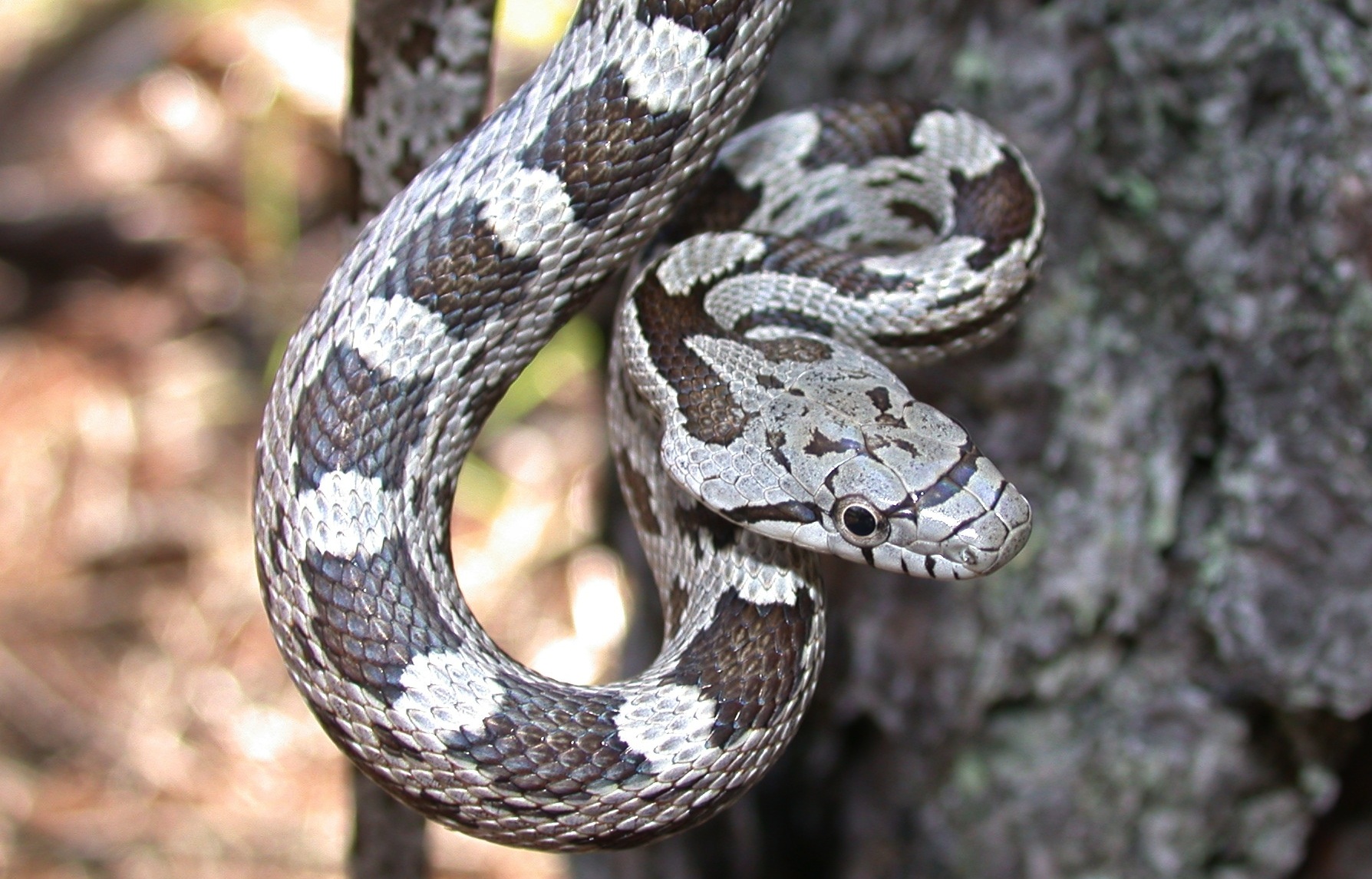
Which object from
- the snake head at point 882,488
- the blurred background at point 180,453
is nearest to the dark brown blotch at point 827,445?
the snake head at point 882,488

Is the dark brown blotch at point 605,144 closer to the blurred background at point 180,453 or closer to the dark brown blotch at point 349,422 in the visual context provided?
the dark brown blotch at point 349,422

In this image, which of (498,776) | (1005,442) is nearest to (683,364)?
(498,776)

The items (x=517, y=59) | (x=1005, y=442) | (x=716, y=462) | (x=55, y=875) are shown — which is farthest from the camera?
(x=517, y=59)

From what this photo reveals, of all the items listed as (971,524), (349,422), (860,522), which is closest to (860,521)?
(860,522)

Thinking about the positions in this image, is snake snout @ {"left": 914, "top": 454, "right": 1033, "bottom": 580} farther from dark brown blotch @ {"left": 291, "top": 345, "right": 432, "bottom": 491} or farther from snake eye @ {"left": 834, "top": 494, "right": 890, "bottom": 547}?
dark brown blotch @ {"left": 291, "top": 345, "right": 432, "bottom": 491}

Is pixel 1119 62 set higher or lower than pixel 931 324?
higher

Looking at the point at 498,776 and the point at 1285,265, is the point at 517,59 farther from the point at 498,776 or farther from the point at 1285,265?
the point at 498,776

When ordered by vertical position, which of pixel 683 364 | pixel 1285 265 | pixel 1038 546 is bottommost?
pixel 1038 546

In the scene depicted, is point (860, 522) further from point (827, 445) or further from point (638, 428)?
point (638, 428)
